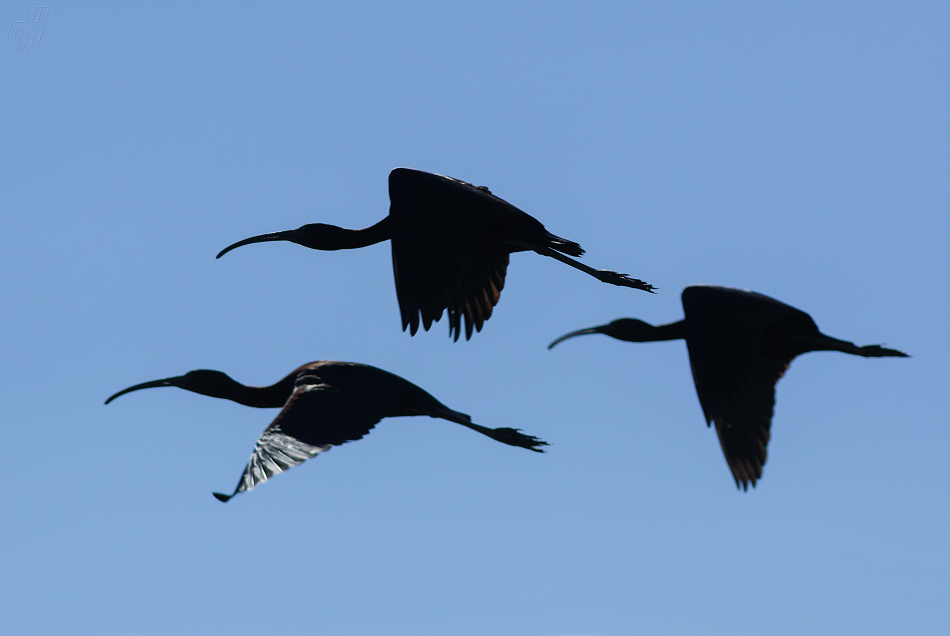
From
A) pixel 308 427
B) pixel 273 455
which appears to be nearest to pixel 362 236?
pixel 308 427

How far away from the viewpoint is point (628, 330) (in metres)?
14.1

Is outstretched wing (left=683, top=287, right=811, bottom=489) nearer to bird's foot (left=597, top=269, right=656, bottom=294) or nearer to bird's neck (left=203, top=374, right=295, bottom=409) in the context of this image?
bird's foot (left=597, top=269, right=656, bottom=294)

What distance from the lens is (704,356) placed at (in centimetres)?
1146

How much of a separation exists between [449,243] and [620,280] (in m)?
2.77

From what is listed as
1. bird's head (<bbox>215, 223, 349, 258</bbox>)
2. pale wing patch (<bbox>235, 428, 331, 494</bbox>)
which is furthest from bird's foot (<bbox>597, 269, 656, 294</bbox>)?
pale wing patch (<bbox>235, 428, 331, 494</bbox>)

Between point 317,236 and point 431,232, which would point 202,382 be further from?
point 431,232

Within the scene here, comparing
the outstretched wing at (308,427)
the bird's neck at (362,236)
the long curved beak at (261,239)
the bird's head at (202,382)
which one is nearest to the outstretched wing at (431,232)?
the outstretched wing at (308,427)

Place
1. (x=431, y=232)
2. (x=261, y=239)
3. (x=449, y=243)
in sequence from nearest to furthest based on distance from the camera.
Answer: (x=449, y=243)
(x=431, y=232)
(x=261, y=239)

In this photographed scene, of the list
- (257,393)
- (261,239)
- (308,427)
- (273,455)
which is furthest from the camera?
(261,239)

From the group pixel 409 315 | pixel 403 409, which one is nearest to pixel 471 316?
pixel 403 409

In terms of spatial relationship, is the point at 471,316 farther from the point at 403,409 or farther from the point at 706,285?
the point at 706,285

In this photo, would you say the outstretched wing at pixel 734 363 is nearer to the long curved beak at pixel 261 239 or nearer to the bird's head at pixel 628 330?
the bird's head at pixel 628 330

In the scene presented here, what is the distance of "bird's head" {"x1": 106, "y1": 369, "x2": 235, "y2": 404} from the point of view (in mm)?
14547

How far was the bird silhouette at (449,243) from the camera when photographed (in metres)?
12.0
